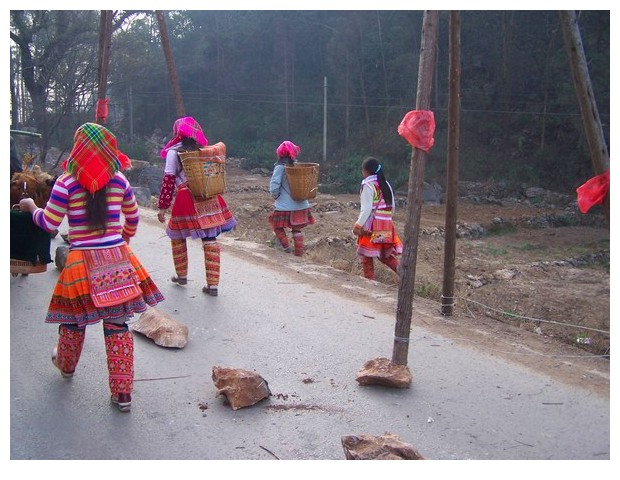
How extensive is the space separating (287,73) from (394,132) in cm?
866

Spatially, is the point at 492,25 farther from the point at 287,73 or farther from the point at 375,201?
the point at 375,201

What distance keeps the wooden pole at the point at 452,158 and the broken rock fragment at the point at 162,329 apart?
2399mm

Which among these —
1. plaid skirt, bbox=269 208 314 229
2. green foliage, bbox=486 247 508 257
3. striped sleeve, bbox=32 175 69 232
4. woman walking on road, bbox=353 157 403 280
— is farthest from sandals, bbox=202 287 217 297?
green foliage, bbox=486 247 508 257

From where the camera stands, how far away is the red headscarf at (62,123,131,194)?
13.6 ft

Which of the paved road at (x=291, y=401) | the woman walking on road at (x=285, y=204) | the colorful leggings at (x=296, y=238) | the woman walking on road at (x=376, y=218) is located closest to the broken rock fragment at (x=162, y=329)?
the paved road at (x=291, y=401)

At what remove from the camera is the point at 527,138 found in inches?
1139

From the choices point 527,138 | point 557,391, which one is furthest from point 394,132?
point 557,391

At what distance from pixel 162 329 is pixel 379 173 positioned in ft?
10.8

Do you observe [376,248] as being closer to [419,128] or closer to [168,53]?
[419,128]

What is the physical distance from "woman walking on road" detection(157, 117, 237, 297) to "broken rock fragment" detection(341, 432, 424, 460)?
351cm

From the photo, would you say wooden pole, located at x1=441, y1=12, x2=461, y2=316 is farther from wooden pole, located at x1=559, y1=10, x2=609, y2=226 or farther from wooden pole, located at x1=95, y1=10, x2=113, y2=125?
wooden pole, located at x1=95, y1=10, x2=113, y2=125

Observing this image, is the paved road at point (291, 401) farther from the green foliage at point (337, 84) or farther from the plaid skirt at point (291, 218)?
the green foliage at point (337, 84)

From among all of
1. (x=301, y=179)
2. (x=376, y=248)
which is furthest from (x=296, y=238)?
(x=376, y=248)

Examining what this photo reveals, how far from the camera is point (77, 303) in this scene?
429 cm
